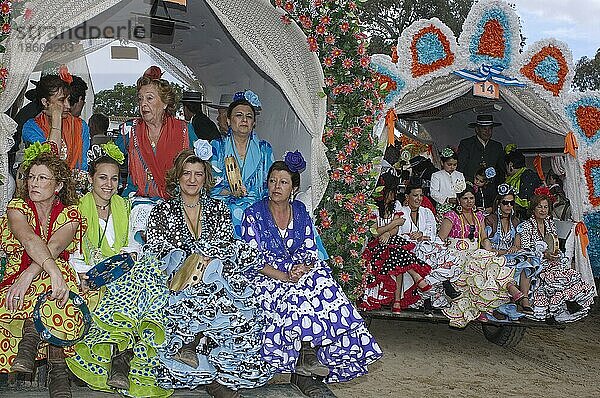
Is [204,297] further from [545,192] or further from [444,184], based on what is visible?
[545,192]

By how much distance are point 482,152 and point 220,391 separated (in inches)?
203

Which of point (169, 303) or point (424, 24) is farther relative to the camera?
point (424, 24)

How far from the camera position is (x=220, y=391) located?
164 inches

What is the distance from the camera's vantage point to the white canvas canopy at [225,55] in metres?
4.63

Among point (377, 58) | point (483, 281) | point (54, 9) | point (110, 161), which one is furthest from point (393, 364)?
point (54, 9)

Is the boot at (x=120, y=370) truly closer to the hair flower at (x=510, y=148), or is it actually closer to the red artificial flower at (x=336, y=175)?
the red artificial flower at (x=336, y=175)

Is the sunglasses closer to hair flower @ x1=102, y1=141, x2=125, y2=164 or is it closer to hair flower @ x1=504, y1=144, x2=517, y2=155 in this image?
hair flower @ x1=504, y1=144, x2=517, y2=155

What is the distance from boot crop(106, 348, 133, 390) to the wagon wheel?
159 inches

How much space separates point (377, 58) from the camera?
21.6ft

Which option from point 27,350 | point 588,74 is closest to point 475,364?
point 27,350

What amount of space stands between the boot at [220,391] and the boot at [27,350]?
1.01m

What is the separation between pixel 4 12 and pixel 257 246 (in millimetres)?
2184

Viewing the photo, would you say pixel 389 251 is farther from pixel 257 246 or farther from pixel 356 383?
pixel 257 246

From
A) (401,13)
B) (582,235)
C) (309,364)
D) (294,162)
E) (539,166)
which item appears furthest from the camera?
(401,13)
